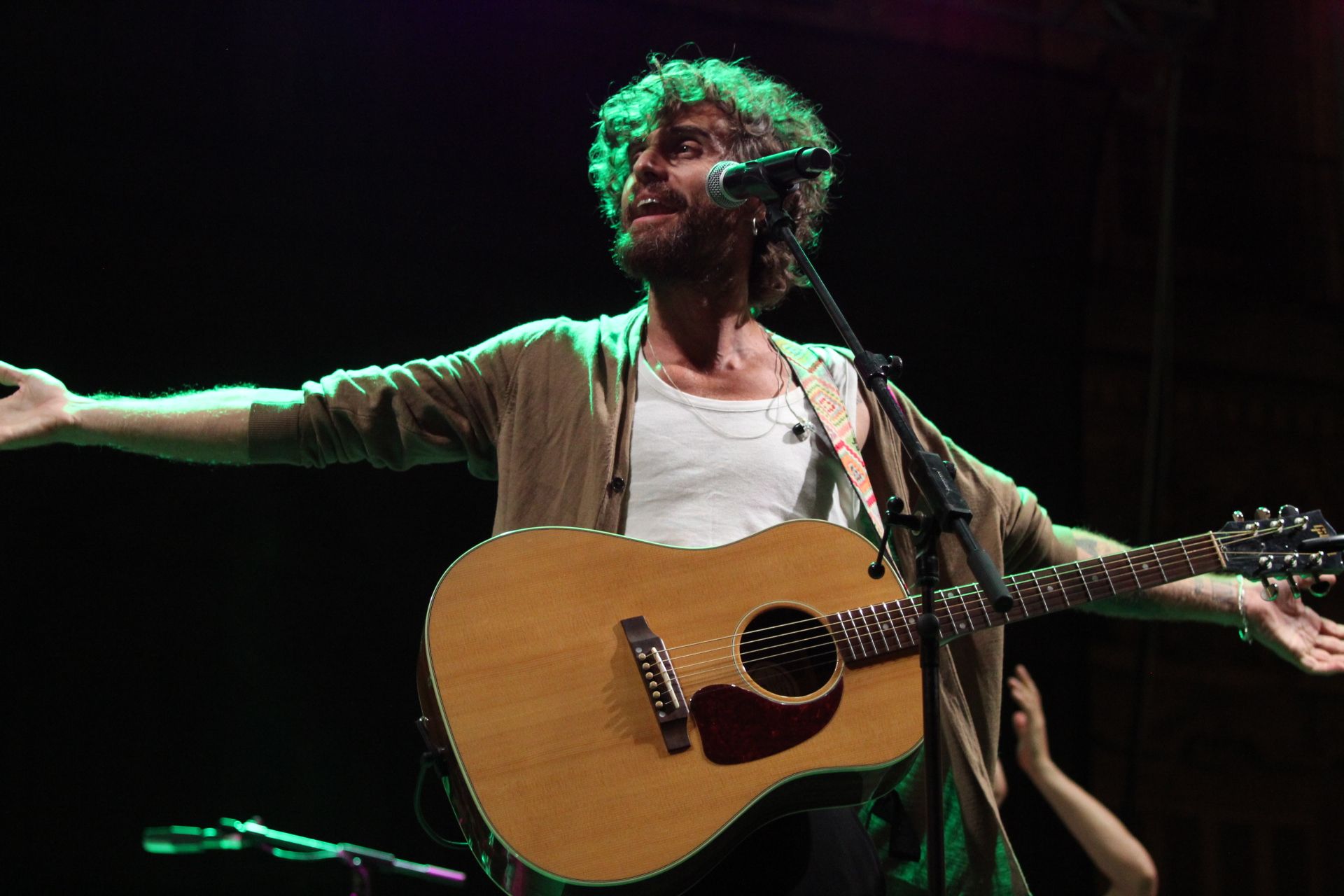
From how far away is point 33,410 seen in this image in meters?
2.15

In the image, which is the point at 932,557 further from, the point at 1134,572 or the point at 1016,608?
the point at 1134,572

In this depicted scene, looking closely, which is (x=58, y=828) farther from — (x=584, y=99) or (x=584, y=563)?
(x=584, y=99)

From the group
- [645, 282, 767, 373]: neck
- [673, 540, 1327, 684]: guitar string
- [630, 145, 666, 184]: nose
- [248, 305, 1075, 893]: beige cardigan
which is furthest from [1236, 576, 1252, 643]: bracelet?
[630, 145, 666, 184]: nose

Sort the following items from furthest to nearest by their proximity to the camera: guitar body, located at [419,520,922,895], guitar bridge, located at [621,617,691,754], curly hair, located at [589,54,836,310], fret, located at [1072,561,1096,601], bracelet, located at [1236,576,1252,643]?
curly hair, located at [589,54,836,310] → bracelet, located at [1236,576,1252,643] → fret, located at [1072,561,1096,601] → guitar bridge, located at [621,617,691,754] → guitar body, located at [419,520,922,895]

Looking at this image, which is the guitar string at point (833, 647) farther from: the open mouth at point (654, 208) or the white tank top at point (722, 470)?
the open mouth at point (654, 208)

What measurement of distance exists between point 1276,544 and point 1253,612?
0.34 m

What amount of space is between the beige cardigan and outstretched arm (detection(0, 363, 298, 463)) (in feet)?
0.17

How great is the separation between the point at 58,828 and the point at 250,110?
8.41 feet

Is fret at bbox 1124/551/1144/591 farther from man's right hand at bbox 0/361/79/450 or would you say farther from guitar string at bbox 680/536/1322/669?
man's right hand at bbox 0/361/79/450

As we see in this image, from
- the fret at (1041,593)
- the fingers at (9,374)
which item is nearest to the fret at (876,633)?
the fret at (1041,593)

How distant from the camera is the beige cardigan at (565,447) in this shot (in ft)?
7.72

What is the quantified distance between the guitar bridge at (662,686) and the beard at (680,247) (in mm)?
1146

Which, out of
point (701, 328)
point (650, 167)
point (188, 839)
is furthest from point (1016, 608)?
point (188, 839)

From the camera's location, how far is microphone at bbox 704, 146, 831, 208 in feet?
6.74
